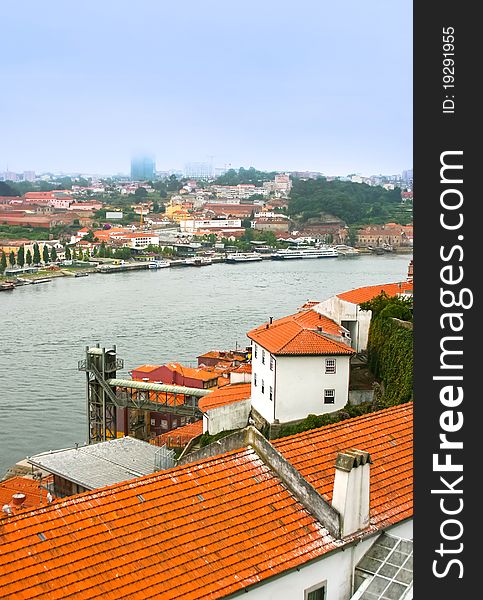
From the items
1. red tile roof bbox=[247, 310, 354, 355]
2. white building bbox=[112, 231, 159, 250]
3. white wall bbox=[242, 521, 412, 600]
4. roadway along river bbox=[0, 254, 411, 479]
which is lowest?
roadway along river bbox=[0, 254, 411, 479]

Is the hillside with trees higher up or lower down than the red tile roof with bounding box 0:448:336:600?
higher up

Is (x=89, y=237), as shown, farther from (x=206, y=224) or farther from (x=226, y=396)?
(x=226, y=396)

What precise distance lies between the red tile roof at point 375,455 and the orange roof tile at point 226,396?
19.2 ft

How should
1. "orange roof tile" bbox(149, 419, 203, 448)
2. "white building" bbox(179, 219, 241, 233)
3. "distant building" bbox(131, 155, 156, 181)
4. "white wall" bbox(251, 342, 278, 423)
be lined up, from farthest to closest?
"distant building" bbox(131, 155, 156, 181), "white building" bbox(179, 219, 241, 233), "orange roof tile" bbox(149, 419, 203, 448), "white wall" bbox(251, 342, 278, 423)

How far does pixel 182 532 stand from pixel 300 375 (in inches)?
234

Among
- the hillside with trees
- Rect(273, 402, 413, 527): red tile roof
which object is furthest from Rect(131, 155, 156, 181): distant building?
Rect(273, 402, 413, 527): red tile roof

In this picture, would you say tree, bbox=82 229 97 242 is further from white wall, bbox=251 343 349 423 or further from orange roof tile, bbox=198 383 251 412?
white wall, bbox=251 343 349 423

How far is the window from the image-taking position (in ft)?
13.2

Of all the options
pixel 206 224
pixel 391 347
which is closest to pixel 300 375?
pixel 391 347

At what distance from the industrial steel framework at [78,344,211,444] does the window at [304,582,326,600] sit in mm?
9987

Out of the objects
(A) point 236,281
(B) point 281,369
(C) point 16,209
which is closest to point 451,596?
(B) point 281,369

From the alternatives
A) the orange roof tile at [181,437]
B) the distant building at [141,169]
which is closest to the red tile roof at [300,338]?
the orange roof tile at [181,437]

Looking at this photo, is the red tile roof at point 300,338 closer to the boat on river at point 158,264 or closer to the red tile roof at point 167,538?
the red tile roof at point 167,538

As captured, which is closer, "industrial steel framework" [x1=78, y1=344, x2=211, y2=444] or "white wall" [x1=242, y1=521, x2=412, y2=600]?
"white wall" [x1=242, y1=521, x2=412, y2=600]
